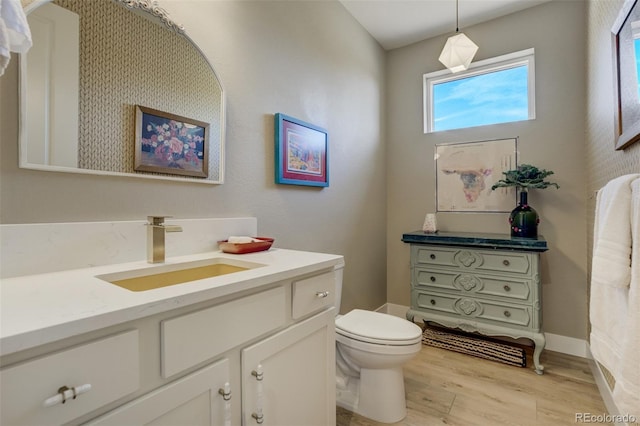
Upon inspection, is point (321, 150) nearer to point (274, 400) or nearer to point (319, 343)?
point (319, 343)

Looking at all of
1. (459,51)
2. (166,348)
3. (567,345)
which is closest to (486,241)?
(567,345)

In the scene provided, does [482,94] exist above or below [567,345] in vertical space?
above

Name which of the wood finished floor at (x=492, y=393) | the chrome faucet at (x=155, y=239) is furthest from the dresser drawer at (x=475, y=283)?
the chrome faucet at (x=155, y=239)

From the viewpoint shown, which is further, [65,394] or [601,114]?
[601,114]

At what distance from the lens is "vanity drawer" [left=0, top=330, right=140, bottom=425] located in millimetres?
499

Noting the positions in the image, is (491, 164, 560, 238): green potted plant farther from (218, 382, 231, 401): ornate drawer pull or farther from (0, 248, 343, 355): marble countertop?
(218, 382, 231, 401): ornate drawer pull

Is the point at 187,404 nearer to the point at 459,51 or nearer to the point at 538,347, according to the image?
the point at 538,347

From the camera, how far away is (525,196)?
2252 mm

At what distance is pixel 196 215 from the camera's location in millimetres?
1386

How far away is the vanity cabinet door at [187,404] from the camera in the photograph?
64 centimetres

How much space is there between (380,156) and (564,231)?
60.9 inches

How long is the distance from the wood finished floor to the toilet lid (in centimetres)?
A: 45

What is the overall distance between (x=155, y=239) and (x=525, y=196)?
7.81 ft

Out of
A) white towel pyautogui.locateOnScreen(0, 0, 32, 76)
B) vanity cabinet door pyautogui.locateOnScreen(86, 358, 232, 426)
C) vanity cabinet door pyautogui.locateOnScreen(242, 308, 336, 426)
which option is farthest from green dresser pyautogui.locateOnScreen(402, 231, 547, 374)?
white towel pyautogui.locateOnScreen(0, 0, 32, 76)
